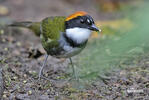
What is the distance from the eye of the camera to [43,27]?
16.8ft

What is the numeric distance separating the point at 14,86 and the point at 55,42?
868 mm

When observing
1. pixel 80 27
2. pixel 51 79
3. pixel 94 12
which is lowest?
pixel 51 79

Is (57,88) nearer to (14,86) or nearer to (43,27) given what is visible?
(14,86)

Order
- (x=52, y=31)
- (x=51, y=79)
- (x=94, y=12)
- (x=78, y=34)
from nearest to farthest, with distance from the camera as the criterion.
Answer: (x=78, y=34)
(x=52, y=31)
(x=51, y=79)
(x=94, y=12)

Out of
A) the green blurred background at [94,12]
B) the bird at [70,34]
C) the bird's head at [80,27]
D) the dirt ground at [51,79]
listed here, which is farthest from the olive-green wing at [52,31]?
the green blurred background at [94,12]

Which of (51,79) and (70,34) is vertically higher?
(70,34)

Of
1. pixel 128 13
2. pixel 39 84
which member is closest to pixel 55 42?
pixel 39 84

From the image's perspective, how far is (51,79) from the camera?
4867 mm

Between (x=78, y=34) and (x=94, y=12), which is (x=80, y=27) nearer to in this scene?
(x=78, y=34)

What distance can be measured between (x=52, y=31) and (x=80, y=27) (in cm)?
51

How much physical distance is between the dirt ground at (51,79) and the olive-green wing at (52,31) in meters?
0.55

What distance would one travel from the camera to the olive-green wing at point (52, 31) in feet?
15.0

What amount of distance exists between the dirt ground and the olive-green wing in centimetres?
55

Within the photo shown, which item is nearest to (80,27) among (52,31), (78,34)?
(78,34)
